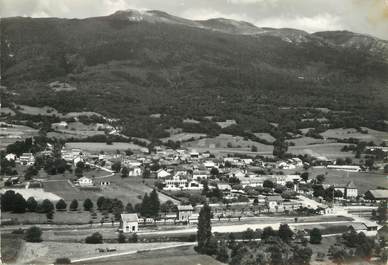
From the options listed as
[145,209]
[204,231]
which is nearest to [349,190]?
[145,209]

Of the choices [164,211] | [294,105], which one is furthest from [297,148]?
[164,211]

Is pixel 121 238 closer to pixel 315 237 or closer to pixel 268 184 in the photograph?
pixel 315 237

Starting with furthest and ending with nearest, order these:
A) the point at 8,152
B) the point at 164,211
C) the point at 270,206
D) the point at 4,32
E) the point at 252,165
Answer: the point at 4,32, the point at 252,165, the point at 8,152, the point at 270,206, the point at 164,211

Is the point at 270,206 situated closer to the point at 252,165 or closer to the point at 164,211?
the point at 164,211

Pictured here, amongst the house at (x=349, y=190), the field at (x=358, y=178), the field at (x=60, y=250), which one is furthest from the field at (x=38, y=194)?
the field at (x=358, y=178)

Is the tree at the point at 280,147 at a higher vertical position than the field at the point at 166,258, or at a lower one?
higher

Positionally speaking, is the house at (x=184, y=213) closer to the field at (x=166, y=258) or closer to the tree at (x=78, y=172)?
the field at (x=166, y=258)

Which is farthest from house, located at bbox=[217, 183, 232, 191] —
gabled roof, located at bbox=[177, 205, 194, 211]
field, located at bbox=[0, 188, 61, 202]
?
field, located at bbox=[0, 188, 61, 202]
